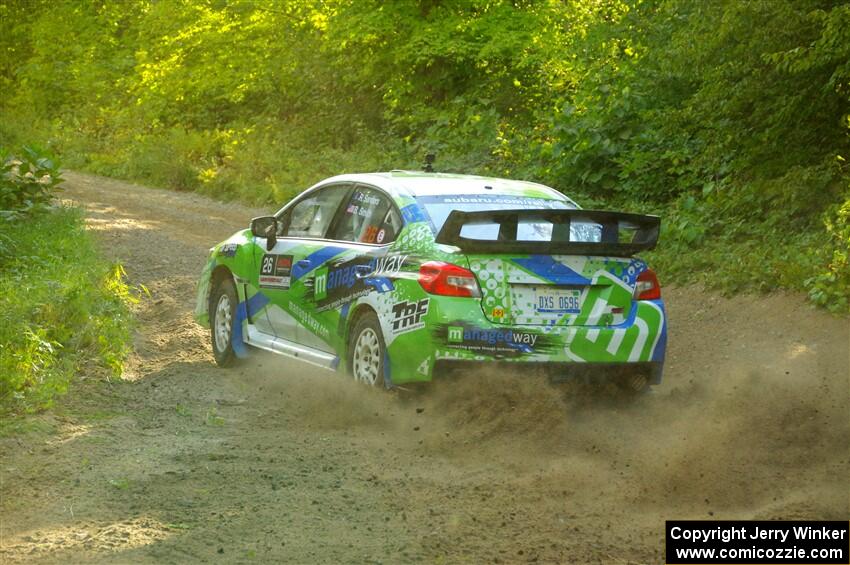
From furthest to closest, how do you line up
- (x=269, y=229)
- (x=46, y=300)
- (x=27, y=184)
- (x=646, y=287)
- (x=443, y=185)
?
(x=27, y=184), (x=46, y=300), (x=269, y=229), (x=443, y=185), (x=646, y=287)

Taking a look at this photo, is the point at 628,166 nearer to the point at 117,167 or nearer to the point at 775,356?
the point at 775,356

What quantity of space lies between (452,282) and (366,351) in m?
0.96

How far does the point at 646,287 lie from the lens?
8.30m

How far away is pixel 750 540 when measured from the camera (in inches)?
215

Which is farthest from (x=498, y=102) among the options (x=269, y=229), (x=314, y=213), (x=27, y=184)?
(x=314, y=213)

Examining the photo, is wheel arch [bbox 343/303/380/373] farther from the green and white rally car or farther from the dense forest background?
the dense forest background

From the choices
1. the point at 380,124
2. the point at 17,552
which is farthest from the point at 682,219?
the point at 380,124

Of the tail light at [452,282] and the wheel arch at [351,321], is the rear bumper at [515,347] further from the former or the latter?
the wheel arch at [351,321]

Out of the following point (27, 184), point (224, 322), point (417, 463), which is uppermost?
point (27, 184)

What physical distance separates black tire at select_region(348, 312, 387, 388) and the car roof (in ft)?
3.23

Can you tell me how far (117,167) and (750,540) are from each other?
2595cm

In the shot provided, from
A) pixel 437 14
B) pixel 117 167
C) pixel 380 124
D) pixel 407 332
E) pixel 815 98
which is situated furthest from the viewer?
pixel 117 167

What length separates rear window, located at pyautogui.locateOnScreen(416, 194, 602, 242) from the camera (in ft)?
26.1

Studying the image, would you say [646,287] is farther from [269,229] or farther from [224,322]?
[224,322]
